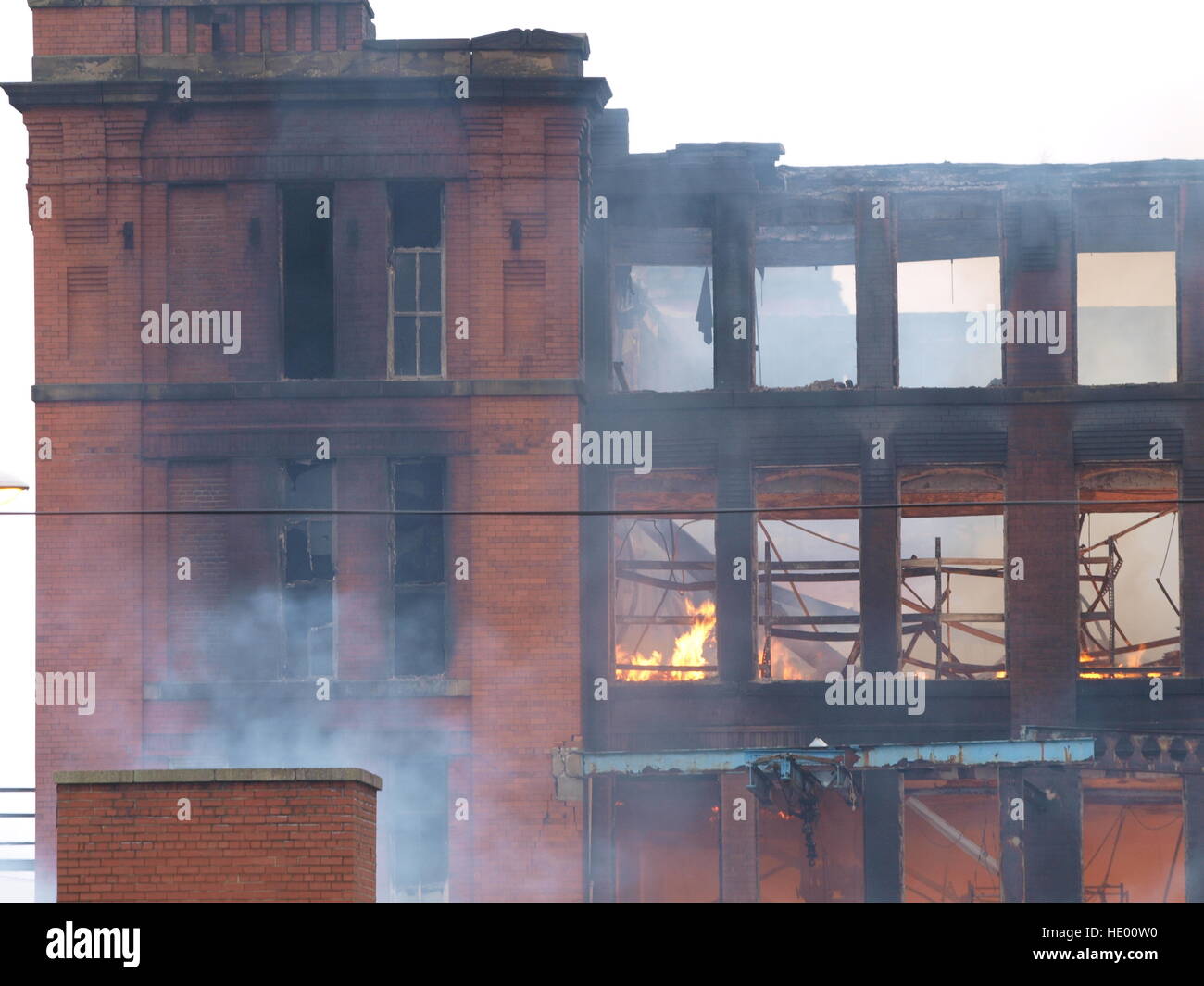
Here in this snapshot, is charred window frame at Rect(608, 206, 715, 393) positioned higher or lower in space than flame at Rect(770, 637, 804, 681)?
higher

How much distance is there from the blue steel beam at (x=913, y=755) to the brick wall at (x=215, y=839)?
7.05 metres

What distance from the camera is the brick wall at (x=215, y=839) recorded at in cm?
1427

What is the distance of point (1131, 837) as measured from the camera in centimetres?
2289

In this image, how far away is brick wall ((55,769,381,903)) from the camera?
1427cm

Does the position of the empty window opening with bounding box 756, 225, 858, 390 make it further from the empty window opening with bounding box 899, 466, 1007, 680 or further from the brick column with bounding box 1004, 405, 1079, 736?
the brick column with bounding box 1004, 405, 1079, 736

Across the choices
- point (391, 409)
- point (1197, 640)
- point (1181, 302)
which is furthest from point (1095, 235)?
point (391, 409)

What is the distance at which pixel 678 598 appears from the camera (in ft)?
79.2

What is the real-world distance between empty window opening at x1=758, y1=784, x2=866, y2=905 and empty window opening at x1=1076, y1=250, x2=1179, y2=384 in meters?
7.62

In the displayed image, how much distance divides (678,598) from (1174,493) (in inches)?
250

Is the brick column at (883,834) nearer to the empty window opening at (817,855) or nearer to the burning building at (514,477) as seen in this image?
the burning building at (514,477)
